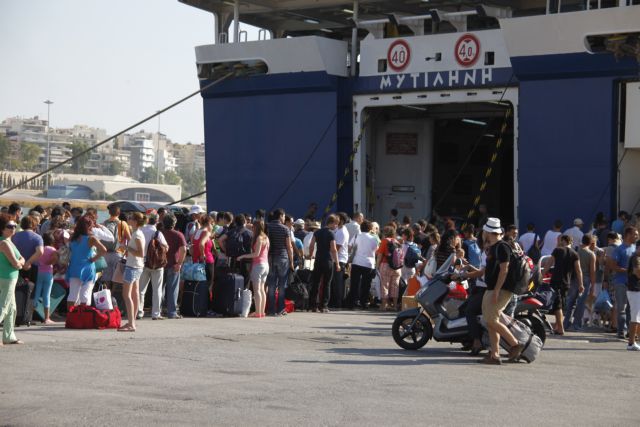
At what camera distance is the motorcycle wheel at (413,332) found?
12820mm

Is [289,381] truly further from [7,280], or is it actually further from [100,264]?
[100,264]

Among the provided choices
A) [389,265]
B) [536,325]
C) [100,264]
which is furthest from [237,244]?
[536,325]

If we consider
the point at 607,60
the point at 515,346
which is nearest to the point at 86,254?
the point at 515,346

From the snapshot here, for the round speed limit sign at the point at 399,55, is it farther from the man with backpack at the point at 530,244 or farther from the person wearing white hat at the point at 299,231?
the person wearing white hat at the point at 299,231

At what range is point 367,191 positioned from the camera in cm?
2669

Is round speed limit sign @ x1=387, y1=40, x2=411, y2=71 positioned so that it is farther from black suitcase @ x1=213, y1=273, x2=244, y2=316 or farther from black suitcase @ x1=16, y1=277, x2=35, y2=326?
black suitcase @ x1=16, y1=277, x2=35, y2=326

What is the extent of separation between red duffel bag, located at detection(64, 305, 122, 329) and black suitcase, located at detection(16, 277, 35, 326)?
0.49 meters

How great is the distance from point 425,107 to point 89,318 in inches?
585

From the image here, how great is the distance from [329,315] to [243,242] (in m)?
2.14

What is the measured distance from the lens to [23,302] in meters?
13.9

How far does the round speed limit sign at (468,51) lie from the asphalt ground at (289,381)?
10772 mm

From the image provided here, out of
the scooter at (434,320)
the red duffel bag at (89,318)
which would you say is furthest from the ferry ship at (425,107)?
the red duffel bag at (89,318)

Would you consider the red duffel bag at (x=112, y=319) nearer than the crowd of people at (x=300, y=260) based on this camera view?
No

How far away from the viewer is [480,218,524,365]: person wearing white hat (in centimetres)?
1136
